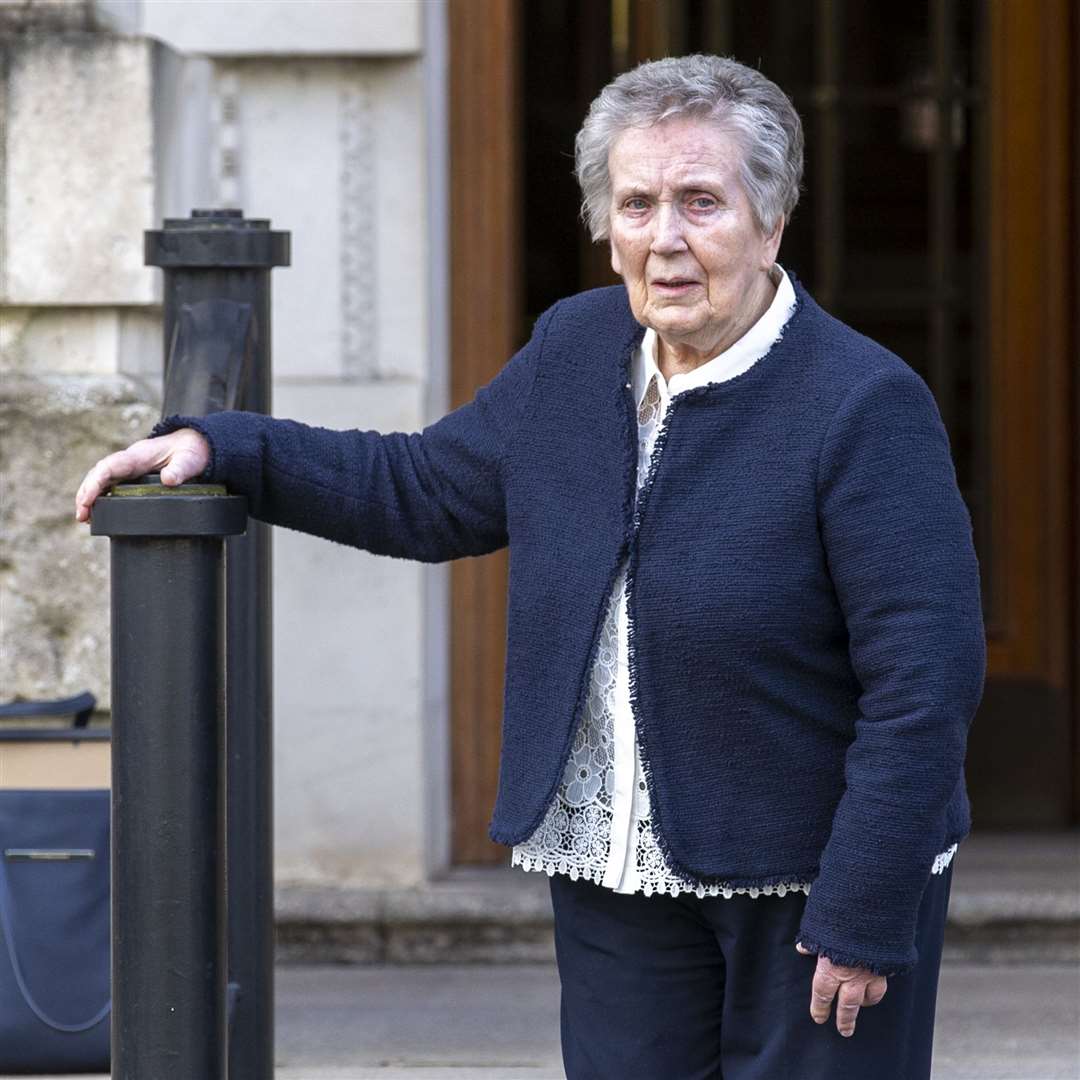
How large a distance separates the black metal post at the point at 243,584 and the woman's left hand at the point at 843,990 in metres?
0.80

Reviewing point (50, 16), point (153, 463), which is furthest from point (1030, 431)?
point (153, 463)

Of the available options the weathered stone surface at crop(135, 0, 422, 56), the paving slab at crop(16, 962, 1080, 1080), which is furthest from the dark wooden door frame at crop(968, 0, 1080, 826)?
the weathered stone surface at crop(135, 0, 422, 56)

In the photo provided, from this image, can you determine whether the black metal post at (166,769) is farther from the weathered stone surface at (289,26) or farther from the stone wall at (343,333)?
the weathered stone surface at (289,26)

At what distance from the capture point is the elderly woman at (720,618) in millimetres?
2104

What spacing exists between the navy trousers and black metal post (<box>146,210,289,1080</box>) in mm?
472

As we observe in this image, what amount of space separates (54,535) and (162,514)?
6.10ft

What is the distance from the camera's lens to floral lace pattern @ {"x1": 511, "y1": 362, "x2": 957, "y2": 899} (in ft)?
7.32

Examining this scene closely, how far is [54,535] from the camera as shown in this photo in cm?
→ 378

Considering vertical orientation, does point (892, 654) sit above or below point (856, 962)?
above

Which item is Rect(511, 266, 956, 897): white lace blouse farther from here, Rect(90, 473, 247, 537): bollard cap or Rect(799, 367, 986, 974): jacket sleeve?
Rect(90, 473, 247, 537): bollard cap

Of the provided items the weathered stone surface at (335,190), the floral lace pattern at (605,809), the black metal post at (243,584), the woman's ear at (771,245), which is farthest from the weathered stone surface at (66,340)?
the woman's ear at (771,245)

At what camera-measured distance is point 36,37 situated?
3.82 meters

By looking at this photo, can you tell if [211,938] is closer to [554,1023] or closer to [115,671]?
[115,671]

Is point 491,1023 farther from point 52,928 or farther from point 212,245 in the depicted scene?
point 212,245
